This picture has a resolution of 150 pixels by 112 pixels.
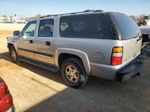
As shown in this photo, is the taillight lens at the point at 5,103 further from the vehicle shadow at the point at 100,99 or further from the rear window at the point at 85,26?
the rear window at the point at 85,26

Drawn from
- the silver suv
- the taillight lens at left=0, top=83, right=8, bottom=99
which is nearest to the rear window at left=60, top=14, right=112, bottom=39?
the silver suv

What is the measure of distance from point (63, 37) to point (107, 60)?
1.36 metres

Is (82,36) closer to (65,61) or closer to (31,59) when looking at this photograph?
(65,61)

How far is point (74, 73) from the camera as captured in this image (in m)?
3.60

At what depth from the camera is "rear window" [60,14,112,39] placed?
2888 millimetres

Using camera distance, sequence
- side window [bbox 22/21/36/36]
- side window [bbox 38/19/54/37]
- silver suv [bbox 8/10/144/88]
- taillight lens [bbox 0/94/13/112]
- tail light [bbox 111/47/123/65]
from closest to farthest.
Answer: taillight lens [bbox 0/94/13/112] → tail light [bbox 111/47/123/65] → silver suv [bbox 8/10/144/88] → side window [bbox 38/19/54/37] → side window [bbox 22/21/36/36]

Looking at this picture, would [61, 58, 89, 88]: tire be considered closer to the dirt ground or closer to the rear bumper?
the dirt ground

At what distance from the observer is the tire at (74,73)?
3.39 metres

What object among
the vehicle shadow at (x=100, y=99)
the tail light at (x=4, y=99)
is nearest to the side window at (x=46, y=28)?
the vehicle shadow at (x=100, y=99)

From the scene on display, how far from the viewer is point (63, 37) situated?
3580 millimetres

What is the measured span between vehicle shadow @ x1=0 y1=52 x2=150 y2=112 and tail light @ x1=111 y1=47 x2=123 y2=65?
93cm

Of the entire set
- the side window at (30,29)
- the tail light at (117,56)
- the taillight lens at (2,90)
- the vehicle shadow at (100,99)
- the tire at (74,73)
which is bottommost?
the vehicle shadow at (100,99)

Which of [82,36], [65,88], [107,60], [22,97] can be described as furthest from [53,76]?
[107,60]

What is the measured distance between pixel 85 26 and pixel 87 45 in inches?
18.7
